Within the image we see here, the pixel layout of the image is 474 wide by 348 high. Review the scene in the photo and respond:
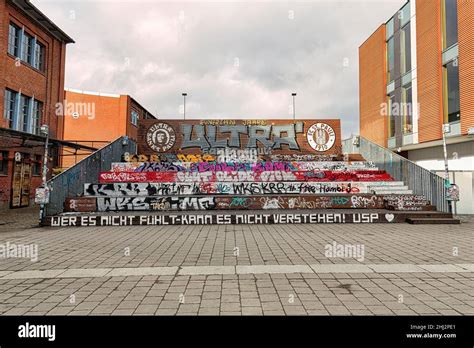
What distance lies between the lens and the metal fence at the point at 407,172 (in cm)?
1374

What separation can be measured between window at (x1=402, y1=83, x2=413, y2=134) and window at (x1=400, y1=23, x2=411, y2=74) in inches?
62.9

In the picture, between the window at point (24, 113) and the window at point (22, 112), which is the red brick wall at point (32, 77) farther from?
the window at point (24, 113)

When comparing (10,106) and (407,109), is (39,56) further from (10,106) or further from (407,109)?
(407,109)

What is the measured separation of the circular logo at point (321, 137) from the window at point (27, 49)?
69.8ft

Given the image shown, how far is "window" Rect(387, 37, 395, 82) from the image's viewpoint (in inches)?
1010

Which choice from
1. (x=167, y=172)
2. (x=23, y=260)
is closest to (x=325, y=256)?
(x=23, y=260)

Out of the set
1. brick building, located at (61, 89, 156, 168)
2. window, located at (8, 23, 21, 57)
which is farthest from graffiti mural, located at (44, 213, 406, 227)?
brick building, located at (61, 89, 156, 168)

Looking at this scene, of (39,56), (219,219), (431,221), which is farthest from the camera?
(39,56)

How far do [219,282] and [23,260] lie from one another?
5032 mm

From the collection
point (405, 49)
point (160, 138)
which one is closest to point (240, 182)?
point (160, 138)

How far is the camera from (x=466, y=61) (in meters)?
17.4

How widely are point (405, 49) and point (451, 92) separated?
22.8 feet

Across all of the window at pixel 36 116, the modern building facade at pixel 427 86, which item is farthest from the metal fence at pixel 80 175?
the modern building facade at pixel 427 86

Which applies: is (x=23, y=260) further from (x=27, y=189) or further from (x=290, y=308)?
(x=27, y=189)
